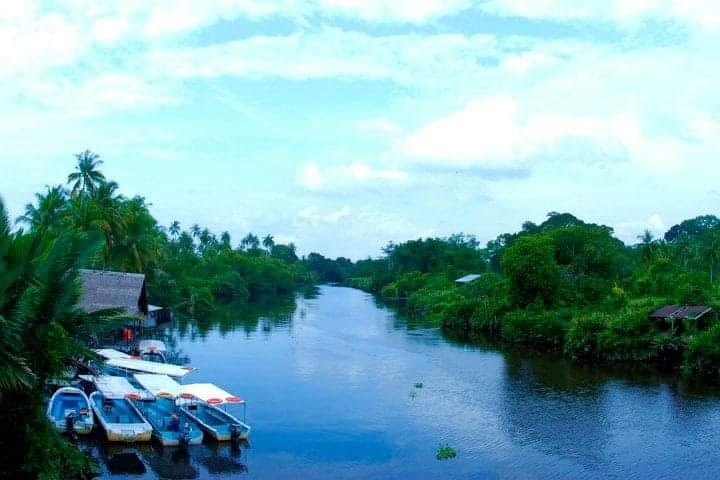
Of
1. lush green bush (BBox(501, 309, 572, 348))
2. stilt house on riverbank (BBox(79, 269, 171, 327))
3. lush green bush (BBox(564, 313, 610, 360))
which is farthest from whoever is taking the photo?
lush green bush (BBox(501, 309, 572, 348))

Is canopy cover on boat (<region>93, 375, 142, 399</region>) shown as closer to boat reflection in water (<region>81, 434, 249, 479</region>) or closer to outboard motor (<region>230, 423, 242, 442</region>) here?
boat reflection in water (<region>81, 434, 249, 479</region>)

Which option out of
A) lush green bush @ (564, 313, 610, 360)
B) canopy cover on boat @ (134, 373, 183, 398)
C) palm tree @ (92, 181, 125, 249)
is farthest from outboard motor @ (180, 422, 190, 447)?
lush green bush @ (564, 313, 610, 360)

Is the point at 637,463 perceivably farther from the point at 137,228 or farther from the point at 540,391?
the point at 137,228

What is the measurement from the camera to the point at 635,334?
42250 mm

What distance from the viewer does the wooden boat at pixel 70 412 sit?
Answer: 928 inches

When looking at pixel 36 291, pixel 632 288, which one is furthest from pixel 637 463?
pixel 632 288

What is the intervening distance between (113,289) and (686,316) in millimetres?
32151

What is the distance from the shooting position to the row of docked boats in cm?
2344

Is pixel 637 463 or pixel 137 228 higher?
pixel 137 228

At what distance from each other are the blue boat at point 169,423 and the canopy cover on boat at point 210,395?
933 mm

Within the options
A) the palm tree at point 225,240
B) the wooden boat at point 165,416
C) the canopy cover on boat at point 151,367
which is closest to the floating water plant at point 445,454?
the wooden boat at point 165,416

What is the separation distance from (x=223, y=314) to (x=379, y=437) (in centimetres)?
4823

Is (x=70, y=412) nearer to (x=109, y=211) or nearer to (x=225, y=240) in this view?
(x=109, y=211)

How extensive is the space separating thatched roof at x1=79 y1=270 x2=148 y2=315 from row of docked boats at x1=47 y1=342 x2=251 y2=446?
371 inches
